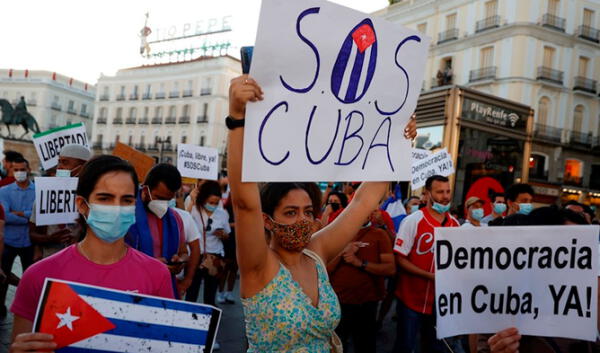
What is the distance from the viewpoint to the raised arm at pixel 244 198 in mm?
1751

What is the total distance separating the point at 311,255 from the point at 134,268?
82cm

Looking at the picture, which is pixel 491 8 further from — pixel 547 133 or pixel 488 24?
pixel 547 133

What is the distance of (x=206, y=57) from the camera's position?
52.2 m

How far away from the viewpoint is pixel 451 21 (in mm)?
31000

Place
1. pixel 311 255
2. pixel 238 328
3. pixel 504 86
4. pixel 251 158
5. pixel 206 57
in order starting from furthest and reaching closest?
pixel 206 57 → pixel 504 86 → pixel 238 328 → pixel 311 255 → pixel 251 158

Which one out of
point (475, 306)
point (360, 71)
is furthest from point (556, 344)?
point (360, 71)

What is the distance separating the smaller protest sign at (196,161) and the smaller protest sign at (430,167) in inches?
124

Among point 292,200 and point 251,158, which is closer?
point 251,158

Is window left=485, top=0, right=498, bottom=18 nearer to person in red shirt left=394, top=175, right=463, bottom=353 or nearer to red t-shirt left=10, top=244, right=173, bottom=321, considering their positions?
person in red shirt left=394, top=175, right=463, bottom=353

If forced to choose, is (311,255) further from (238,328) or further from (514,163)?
(514,163)

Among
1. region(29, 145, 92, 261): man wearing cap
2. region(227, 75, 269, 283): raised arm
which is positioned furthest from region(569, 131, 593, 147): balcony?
region(227, 75, 269, 283): raised arm

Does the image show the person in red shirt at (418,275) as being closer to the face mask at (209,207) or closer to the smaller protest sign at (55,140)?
the face mask at (209,207)

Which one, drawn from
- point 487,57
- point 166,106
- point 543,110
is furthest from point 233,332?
Answer: point 166,106

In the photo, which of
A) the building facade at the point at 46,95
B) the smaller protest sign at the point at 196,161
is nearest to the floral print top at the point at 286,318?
the smaller protest sign at the point at 196,161
